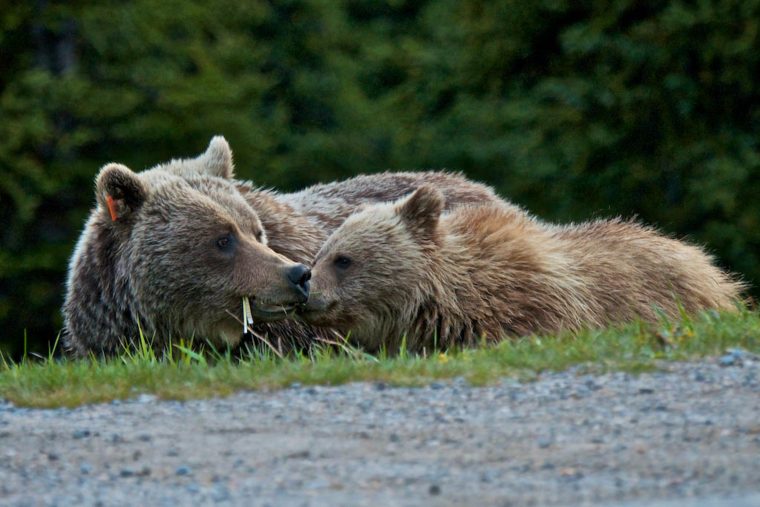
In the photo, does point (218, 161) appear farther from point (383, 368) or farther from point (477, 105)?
point (477, 105)

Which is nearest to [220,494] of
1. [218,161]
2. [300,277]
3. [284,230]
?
[300,277]

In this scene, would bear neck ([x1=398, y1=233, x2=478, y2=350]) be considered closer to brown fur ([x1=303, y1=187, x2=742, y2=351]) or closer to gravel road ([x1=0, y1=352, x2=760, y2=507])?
brown fur ([x1=303, y1=187, x2=742, y2=351])

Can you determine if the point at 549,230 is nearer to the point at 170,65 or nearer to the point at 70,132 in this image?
the point at 70,132

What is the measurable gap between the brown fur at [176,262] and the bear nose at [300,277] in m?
0.05

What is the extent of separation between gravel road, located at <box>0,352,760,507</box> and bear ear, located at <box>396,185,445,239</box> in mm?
2590

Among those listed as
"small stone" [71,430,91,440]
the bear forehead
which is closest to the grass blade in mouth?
the bear forehead

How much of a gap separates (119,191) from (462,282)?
85.1 inches

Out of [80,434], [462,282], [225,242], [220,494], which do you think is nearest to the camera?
[220,494]

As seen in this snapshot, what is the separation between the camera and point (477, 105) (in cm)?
2553

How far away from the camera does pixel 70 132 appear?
24.6 meters

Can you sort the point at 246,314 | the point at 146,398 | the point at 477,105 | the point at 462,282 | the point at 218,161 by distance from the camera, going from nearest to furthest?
the point at 146,398
the point at 246,314
the point at 462,282
the point at 218,161
the point at 477,105

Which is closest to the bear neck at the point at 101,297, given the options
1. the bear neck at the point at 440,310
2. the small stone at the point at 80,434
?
the bear neck at the point at 440,310

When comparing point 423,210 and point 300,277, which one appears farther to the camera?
point 423,210

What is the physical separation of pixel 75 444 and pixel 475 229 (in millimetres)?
4129
